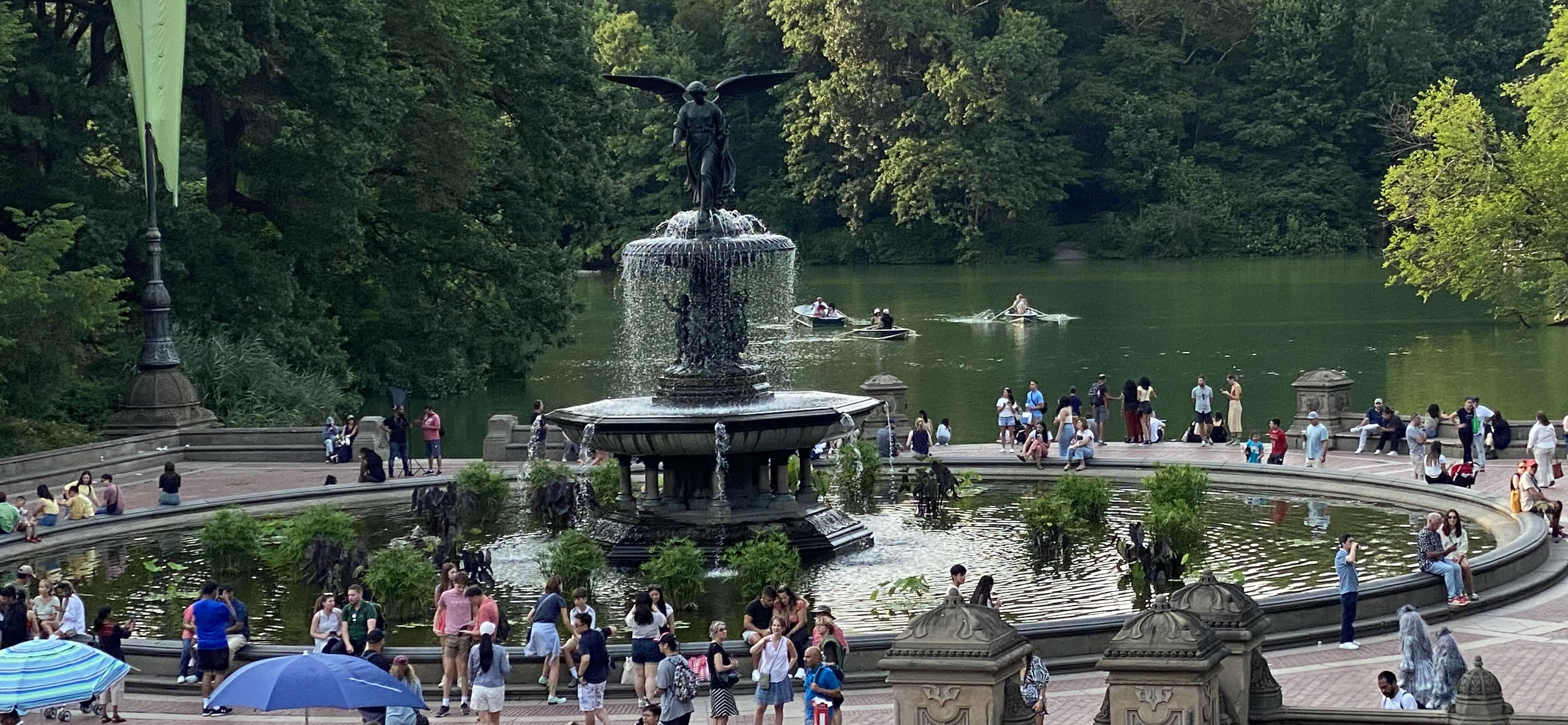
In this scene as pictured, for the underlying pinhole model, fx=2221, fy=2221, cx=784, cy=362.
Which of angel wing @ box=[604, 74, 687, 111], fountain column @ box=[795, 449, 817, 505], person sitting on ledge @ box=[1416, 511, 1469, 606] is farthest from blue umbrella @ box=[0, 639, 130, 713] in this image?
person sitting on ledge @ box=[1416, 511, 1469, 606]

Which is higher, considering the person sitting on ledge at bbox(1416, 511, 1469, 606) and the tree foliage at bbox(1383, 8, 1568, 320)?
the tree foliage at bbox(1383, 8, 1568, 320)

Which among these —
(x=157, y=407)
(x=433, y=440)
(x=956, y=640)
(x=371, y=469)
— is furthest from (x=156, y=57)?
(x=956, y=640)

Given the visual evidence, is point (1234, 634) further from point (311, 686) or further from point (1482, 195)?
point (1482, 195)

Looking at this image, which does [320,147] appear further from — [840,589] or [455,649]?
[455,649]

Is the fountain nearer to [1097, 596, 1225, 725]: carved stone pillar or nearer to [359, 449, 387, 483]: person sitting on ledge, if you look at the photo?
[359, 449, 387, 483]: person sitting on ledge

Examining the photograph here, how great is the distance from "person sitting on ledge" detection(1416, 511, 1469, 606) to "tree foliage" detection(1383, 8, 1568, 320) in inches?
1315

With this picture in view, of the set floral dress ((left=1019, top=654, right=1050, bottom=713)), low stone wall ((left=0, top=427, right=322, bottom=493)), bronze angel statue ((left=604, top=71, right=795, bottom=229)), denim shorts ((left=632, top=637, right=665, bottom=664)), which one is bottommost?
low stone wall ((left=0, top=427, right=322, bottom=493))

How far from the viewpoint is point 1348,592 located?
22.3 m

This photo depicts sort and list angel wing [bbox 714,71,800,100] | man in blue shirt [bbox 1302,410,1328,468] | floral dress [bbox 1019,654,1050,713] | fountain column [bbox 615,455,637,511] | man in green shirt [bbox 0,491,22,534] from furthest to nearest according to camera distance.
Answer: man in blue shirt [bbox 1302,410,1328,468] < man in green shirt [bbox 0,491,22,534] < fountain column [bbox 615,455,637,511] < angel wing [bbox 714,71,800,100] < floral dress [bbox 1019,654,1050,713]

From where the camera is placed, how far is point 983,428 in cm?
5244

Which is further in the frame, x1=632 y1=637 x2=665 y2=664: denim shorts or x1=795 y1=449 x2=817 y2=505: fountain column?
x1=795 y1=449 x2=817 y2=505: fountain column

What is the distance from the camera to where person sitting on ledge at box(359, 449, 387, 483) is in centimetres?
3672

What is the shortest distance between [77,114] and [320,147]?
17.5ft

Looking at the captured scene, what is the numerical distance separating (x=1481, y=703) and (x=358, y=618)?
10.7 meters
